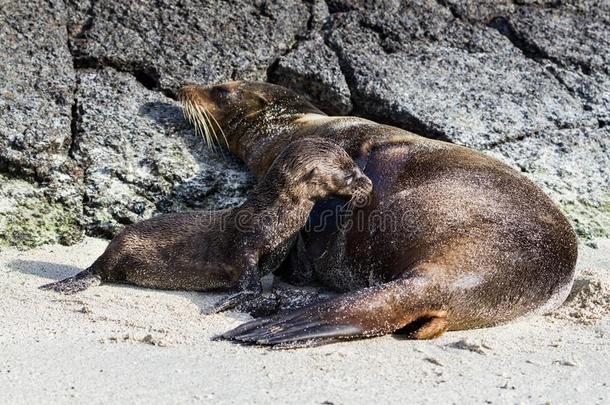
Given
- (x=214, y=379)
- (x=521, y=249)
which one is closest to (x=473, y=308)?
(x=521, y=249)

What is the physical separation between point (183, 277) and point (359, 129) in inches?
56.4

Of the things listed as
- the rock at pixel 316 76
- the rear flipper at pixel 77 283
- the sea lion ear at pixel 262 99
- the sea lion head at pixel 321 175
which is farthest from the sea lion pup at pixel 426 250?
the rear flipper at pixel 77 283

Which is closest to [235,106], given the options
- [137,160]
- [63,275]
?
[137,160]

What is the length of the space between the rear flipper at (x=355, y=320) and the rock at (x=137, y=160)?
6.90ft

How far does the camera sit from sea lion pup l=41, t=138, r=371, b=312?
5355 mm

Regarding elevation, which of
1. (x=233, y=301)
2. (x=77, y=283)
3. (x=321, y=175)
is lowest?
(x=77, y=283)

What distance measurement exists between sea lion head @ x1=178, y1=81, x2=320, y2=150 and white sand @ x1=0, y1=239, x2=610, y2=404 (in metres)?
2.05

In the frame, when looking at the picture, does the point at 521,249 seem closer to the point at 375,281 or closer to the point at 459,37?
the point at 375,281

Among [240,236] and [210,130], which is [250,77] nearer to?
[210,130]

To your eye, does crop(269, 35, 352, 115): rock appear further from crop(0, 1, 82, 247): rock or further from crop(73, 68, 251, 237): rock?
crop(0, 1, 82, 247): rock

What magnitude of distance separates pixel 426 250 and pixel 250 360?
47.9 inches

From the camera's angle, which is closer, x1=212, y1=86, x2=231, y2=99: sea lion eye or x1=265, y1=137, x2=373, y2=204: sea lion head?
x1=265, y1=137, x2=373, y2=204: sea lion head

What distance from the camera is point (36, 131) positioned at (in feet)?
20.6

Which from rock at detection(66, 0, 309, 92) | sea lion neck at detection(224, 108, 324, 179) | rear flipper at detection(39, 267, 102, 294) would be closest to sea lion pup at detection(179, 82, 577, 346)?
sea lion neck at detection(224, 108, 324, 179)
